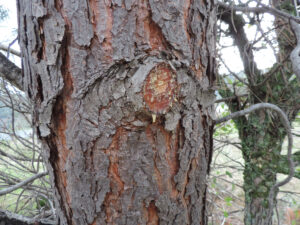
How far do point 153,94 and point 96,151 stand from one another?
0.22m

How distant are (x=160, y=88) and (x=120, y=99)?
102mm

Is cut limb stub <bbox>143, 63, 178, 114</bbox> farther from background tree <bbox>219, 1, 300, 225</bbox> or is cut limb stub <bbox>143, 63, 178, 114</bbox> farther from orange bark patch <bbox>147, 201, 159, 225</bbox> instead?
background tree <bbox>219, 1, 300, 225</bbox>

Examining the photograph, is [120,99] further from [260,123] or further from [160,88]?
[260,123]

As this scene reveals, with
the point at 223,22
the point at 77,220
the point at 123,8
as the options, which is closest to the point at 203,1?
the point at 123,8

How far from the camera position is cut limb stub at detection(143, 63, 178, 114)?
1.74 feet

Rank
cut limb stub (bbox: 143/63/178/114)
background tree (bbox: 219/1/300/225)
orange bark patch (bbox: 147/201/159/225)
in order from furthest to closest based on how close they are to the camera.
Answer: background tree (bbox: 219/1/300/225) → orange bark patch (bbox: 147/201/159/225) → cut limb stub (bbox: 143/63/178/114)

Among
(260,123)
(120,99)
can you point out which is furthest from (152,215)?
(260,123)

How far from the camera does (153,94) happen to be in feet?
1.76

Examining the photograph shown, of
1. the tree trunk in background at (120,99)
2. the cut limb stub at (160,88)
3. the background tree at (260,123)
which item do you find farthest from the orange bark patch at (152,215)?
the background tree at (260,123)

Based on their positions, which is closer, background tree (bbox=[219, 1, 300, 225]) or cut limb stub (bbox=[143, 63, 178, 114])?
cut limb stub (bbox=[143, 63, 178, 114])

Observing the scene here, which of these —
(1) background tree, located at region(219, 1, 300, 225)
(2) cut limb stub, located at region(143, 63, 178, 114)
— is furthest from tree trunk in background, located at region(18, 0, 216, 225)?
(1) background tree, located at region(219, 1, 300, 225)

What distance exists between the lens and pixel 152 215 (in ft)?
2.11

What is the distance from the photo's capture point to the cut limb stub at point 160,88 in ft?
1.74

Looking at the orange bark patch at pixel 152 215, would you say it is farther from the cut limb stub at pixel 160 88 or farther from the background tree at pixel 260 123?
the background tree at pixel 260 123
